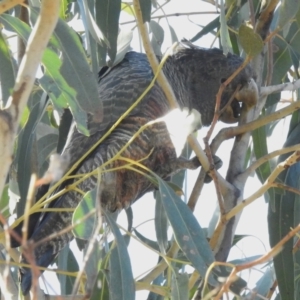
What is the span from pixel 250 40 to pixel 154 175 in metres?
0.38

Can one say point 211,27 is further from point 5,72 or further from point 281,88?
point 5,72

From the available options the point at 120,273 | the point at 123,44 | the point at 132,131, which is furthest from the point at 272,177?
the point at 123,44

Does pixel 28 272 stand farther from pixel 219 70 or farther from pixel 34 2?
pixel 219 70

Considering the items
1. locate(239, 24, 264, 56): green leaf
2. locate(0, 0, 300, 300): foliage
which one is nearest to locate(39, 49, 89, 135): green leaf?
locate(0, 0, 300, 300): foliage

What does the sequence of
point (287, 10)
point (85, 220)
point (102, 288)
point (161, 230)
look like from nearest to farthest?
1. point (85, 220)
2. point (102, 288)
3. point (287, 10)
4. point (161, 230)

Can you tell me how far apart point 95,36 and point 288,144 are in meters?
0.71

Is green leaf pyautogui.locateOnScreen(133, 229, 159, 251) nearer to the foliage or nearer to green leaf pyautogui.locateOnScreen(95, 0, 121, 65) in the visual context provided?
the foliage

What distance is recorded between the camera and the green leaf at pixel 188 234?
4.54 feet

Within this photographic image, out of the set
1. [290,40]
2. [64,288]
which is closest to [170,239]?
[64,288]

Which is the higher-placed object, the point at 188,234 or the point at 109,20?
the point at 109,20

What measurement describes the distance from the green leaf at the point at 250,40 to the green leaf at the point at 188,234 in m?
0.38

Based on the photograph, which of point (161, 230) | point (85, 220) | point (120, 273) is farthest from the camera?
point (161, 230)

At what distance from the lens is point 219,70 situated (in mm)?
2488

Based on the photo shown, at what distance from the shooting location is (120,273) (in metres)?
1.39
